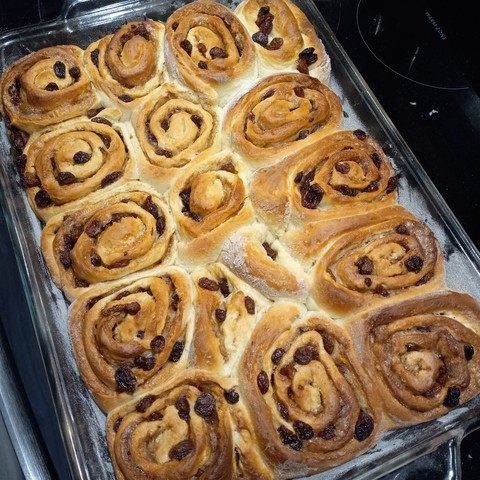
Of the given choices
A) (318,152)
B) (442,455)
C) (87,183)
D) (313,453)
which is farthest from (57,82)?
(442,455)

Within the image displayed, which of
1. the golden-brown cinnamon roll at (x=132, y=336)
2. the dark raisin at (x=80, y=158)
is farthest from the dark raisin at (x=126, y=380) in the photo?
the dark raisin at (x=80, y=158)

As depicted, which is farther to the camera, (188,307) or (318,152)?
(318,152)

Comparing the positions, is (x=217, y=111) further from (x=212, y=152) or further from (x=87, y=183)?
(x=87, y=183)

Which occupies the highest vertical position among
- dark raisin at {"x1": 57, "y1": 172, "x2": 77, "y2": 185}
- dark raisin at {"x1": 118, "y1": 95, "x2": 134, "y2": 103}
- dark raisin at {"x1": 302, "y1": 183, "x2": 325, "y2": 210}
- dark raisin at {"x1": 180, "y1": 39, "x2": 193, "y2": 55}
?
dark raisin at {"x1": 180, "y1": 39, "x2": 193, "y2": 55}

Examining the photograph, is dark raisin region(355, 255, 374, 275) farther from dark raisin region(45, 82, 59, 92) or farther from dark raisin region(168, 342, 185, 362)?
dark raisin region(45, 82, 59, 92)

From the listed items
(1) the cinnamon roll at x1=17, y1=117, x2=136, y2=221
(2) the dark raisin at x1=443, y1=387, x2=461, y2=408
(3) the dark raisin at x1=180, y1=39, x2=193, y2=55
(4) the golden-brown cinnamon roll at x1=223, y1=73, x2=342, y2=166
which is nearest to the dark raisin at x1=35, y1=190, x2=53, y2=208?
(1) the cinnamon roll at x1=17, y1=117, x2=136, y2=221

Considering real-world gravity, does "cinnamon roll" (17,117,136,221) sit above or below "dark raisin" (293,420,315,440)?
above

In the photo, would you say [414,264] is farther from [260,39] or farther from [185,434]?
[260,39]
